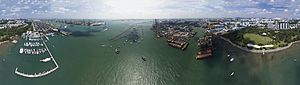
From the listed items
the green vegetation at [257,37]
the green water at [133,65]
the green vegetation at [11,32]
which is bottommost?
the green water at [133,65]

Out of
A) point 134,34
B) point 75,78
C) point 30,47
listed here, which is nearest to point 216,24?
point 134,34

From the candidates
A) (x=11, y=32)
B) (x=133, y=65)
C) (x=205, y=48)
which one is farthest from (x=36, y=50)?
(x=205, y=48)

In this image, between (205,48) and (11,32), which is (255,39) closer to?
(205,48)

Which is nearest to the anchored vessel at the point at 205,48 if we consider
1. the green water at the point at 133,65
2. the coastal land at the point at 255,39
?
the green water at the point at 133,65

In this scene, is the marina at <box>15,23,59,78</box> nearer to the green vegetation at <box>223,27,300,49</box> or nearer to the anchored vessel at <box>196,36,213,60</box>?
the anchored vessel at <box>196,36,213,60</box>

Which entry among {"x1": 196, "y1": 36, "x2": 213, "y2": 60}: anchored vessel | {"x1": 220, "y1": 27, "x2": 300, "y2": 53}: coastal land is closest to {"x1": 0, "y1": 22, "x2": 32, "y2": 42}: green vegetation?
{"x1": 196, "y1": 36, "x2": 213, "y2": 60}: anchored vessel

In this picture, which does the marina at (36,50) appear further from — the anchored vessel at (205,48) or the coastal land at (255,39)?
the coastal land at (255,39)
